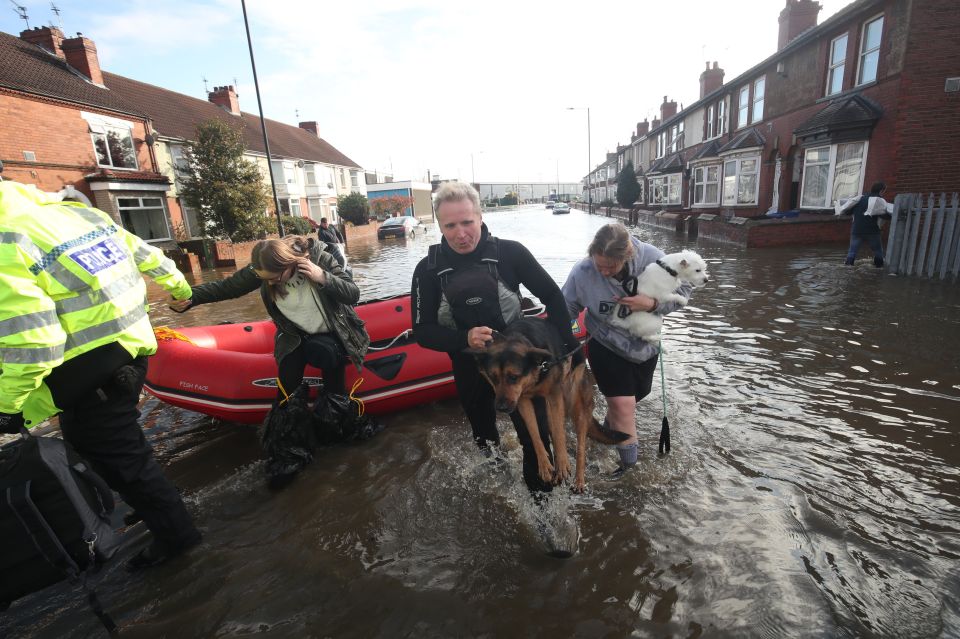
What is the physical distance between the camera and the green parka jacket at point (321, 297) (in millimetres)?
4066

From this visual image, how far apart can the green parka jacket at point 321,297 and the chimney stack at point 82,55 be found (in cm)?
2838

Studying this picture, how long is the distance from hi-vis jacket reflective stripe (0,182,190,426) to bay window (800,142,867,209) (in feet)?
64.4

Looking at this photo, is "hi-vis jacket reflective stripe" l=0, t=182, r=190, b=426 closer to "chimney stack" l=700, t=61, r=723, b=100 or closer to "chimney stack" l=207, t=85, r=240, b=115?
"chimney stack" l=700, t=61, r=723, b=100

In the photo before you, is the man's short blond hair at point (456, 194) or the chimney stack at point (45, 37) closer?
the man's short blond hair at point (456, 194)

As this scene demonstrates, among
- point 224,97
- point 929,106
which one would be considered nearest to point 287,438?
point 929,106

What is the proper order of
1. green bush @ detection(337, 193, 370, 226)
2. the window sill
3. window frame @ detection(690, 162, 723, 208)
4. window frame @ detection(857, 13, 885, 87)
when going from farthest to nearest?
green bush @ detection(337, 193, 370, 226)
window frame @ detection(690, 162, 723, 208)
the window sill
window frame @ detection(857, 13, 885, 87)

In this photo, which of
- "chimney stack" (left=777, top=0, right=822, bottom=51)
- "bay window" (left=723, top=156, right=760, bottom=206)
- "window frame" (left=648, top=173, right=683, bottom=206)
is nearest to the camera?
"chimney stack" (left=777, top=0, right=822, bottom=51)

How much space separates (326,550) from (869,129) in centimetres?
1908

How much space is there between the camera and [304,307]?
4156 mm

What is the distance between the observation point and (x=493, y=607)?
106 inches

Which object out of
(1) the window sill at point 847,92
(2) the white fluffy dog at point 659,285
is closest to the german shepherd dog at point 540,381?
(2) the white fluffy dog at point 659,285

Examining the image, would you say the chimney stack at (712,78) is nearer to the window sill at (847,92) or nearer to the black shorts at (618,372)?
the window sill at (847,92)

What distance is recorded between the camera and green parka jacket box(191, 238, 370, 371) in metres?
4.07

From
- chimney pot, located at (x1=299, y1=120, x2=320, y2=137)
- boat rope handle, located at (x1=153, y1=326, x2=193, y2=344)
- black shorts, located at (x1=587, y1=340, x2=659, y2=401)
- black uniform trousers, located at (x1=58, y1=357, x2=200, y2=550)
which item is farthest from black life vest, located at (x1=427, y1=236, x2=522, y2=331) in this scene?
chimney pot, located at (x1=299, y1=120, x2=320, y2=137)
